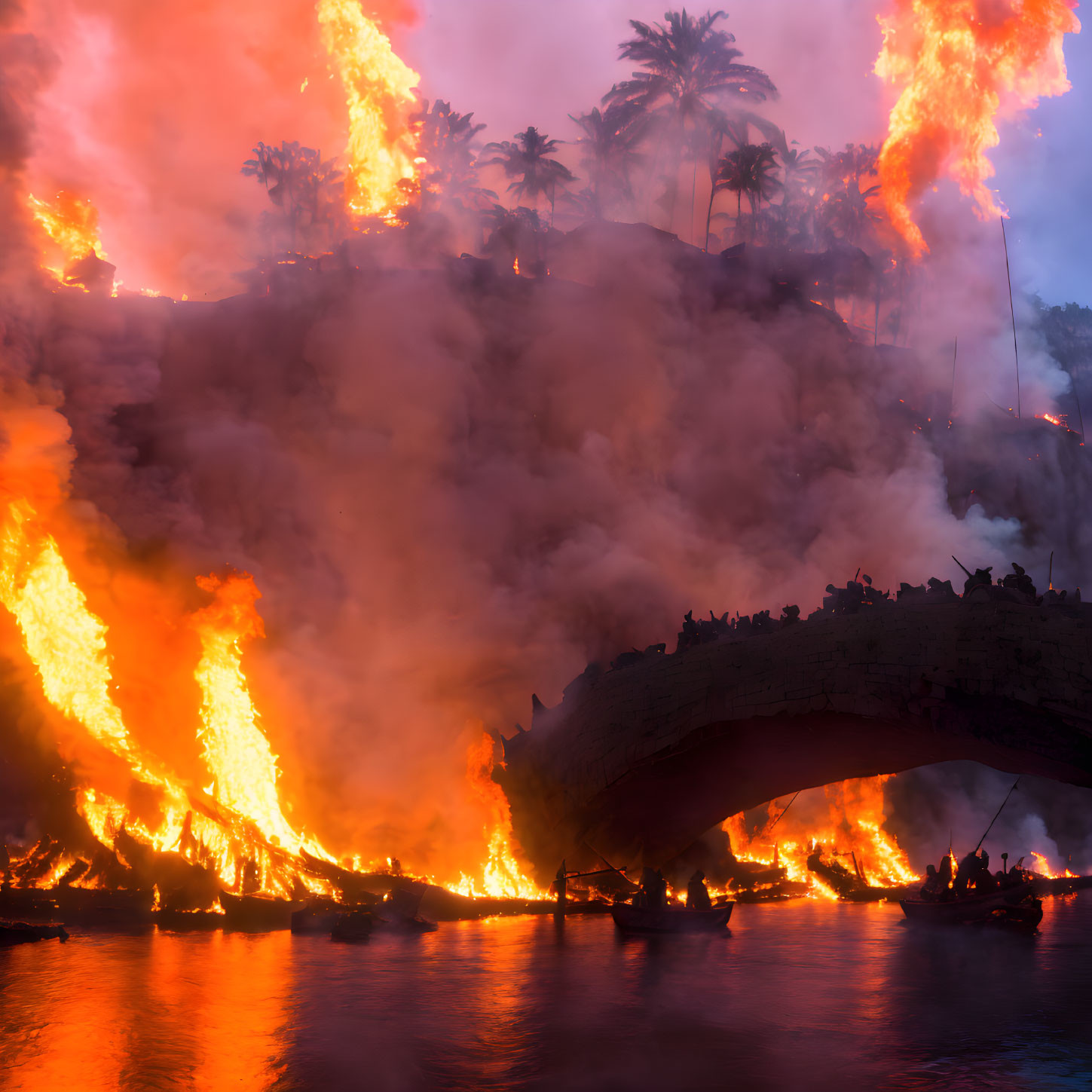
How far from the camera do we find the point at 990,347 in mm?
67062

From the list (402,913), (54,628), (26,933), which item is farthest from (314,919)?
(54,628)

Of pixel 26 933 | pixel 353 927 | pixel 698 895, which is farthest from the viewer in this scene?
pixel 698 895

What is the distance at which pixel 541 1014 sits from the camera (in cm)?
1730

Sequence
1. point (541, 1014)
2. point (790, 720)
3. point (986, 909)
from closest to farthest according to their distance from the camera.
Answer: point (541, 1014), point (790, 720), point (986, 909)

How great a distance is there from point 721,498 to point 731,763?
1050 inches

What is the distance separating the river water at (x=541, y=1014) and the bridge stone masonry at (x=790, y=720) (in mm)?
4503

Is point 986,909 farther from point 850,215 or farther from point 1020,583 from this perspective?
point 850,215

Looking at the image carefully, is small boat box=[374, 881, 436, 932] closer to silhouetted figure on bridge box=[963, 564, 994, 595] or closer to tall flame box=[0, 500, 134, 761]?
tall flame box=[0, 500, 134, 761]

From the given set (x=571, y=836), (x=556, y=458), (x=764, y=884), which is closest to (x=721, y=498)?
(x=556, y=458)

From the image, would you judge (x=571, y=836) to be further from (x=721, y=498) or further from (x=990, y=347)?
(x=990, y=347)

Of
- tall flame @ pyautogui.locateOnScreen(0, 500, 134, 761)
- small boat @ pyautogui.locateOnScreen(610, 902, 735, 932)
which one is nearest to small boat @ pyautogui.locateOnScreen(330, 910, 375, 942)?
small boat @ pyautogui.locateOnScreen(610, 902, 735, 932)

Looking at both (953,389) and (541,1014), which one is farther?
(953,389)

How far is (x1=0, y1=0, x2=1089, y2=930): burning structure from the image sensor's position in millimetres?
28484

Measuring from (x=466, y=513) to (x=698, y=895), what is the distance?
23.7m
